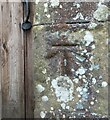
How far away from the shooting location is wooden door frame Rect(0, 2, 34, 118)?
1.63 meters

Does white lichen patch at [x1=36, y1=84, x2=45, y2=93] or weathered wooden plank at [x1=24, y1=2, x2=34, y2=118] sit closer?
white lichen patch at [x1=36, y1=84, x2=45, y2=93]

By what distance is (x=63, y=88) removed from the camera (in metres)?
1.46

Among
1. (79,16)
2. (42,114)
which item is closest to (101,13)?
(79,16)

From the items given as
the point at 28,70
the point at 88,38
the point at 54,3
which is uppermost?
the point at 54,3

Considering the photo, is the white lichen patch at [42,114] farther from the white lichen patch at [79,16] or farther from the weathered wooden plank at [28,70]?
the white lichen patch at [79,16]

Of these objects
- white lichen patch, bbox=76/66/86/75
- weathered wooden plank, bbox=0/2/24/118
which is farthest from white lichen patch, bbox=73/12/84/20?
weathered wooden plank, bbox=0/2/24/118

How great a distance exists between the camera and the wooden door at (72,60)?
1.43 m

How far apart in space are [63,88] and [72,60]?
102mm

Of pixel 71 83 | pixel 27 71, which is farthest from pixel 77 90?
pixel 27 71

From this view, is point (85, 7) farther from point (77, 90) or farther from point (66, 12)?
point (77, 90)

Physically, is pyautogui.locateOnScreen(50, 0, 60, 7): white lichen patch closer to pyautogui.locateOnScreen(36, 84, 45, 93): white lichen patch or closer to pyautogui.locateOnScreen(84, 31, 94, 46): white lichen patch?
pyautogui.locateOnScreen(84, 31, 94, 46): white lichen patch

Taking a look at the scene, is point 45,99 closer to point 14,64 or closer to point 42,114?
point 42,114

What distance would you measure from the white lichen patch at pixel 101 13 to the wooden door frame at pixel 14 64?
306mm

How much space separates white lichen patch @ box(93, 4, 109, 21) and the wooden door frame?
306 mm
